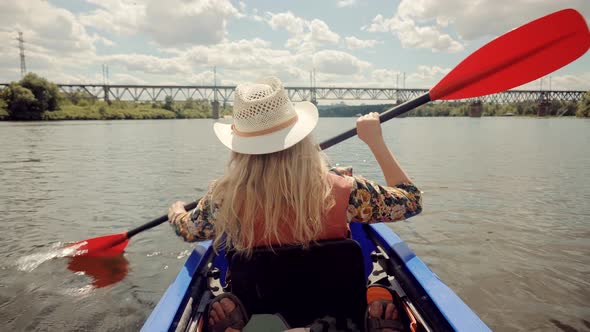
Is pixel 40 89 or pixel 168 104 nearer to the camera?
pixel 40 89

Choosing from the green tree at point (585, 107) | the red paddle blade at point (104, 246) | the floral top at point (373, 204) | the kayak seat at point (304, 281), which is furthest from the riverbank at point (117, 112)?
the green tree at point (585, 107)

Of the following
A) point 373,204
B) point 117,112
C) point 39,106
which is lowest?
point 373,204

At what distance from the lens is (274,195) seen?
5.82 feet

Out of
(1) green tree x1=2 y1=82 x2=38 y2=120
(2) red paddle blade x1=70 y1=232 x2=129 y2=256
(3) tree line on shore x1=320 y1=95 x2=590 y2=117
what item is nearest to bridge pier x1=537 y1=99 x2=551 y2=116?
(3) tree line on shore x1=320 y1=95 x2=590 y2=117

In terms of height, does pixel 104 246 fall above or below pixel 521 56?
below

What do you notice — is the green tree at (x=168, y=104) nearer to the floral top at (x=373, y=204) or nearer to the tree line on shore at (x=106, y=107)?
the tree line on shore at (x=106, y=107)

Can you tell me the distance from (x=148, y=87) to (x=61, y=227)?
347ft

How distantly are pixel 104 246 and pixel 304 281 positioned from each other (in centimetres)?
396

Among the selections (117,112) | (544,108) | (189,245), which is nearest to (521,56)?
(189,245)

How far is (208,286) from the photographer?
285 cm

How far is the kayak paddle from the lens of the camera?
10.1 ft

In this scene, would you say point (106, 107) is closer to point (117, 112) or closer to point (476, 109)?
point (117, 112)

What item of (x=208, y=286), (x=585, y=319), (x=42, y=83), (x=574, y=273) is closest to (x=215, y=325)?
(x=208, y=286)

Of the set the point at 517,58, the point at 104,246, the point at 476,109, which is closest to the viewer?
the point at 517,58
